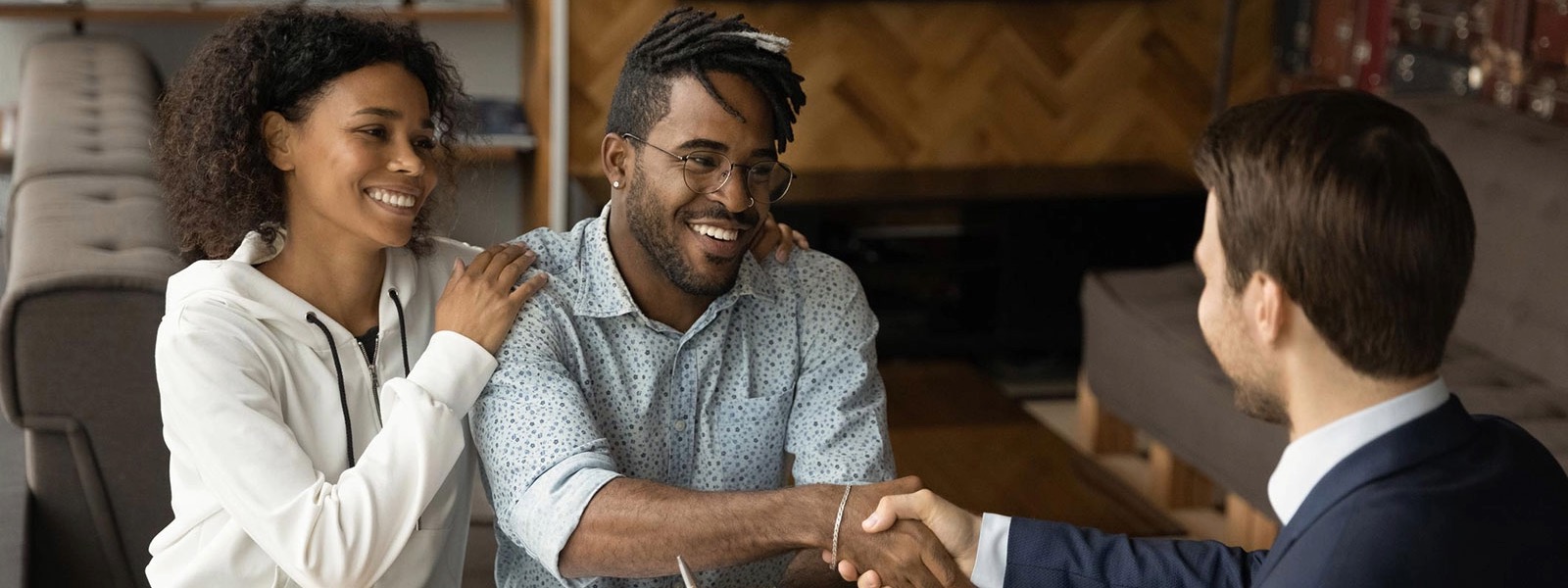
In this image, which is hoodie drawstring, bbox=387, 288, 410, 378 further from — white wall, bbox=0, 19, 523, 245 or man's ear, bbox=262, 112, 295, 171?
white wall, bbox=0, 19, 523, 245

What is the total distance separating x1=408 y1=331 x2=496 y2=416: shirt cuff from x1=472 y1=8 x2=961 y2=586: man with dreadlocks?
3 centimetres

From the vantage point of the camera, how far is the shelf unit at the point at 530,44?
12.5 feet

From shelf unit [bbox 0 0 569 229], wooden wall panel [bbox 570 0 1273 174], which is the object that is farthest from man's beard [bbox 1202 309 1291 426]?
wooden wall panel [bbox 570 0 1273 174]

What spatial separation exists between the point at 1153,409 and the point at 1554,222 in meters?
0.83

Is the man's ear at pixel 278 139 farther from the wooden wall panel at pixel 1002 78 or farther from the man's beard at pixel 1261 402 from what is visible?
the wooden wall panel at pixel 1002 78

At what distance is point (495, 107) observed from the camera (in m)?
4.16

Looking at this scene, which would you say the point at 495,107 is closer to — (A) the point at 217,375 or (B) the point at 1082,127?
(B) the point at 1082,127

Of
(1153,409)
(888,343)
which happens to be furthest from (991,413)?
(888,343)

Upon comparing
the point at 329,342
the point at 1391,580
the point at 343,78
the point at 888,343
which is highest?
the point at 343,78

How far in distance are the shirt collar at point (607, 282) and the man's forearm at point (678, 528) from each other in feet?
0.76

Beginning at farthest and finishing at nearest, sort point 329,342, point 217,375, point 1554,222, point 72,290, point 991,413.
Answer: point 1554,222
point 991,413
point 72,290
point 329,342
point 217,375

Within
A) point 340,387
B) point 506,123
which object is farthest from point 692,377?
point 506,123

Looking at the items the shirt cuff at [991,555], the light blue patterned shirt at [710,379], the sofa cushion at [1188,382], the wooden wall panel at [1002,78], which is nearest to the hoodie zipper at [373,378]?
the light blue patterned shirt at [710,379]

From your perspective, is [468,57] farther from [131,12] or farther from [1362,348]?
[1362,348]
